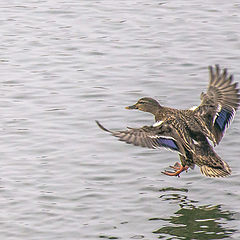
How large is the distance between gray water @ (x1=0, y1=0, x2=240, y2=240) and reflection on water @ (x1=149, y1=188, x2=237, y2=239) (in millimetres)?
14

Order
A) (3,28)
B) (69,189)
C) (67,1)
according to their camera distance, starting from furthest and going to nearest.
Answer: (67,1)
(3,28)
(69,189)

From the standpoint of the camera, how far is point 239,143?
40.4ft

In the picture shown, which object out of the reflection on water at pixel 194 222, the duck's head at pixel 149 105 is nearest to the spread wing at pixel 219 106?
the duck's head at pixel 149 105

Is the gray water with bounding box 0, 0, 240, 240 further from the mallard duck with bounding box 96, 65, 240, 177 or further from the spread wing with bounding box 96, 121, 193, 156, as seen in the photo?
the spread wing with bounding box 96, 121, 193, 156

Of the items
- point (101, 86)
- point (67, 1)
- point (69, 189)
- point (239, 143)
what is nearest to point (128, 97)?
point (101, 86)

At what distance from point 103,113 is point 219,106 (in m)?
2.97

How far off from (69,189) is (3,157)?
1451 mm

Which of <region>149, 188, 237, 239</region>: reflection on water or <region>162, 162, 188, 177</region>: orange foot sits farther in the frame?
<region>162, 162, 188, 177</region>: orange foot

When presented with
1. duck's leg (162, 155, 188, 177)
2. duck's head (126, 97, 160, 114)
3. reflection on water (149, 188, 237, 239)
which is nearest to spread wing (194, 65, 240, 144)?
duck's leg (162, 155, 188, 177)

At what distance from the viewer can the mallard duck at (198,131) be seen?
398 inches

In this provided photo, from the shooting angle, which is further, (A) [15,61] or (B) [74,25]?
(B) [74,25]

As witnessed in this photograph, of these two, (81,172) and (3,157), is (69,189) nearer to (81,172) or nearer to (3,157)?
(81,172)

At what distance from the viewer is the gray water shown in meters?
10.0

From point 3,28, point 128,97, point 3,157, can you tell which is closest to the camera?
point 3,157
